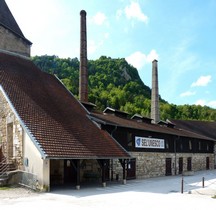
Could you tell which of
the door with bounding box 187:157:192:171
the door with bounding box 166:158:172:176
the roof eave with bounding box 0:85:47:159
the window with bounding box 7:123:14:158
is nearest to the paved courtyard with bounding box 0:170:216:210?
the roof eave with bounding box 0:85:47:159

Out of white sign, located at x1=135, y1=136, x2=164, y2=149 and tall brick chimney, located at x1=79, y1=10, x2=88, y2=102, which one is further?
tall brick chimney, located at x1=79, y1=10, x2=88, y2=102

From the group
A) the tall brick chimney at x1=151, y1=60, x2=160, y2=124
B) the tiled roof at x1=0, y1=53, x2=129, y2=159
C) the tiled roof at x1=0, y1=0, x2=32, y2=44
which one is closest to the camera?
the tiled roof at x1=0, y1=53, x2=129, y2=159

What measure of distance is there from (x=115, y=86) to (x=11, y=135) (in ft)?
208

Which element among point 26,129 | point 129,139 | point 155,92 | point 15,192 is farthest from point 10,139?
point 155,92

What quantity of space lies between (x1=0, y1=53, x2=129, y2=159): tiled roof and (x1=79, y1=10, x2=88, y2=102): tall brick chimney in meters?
5.11

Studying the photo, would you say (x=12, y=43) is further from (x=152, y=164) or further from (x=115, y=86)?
(x=115, y=86)

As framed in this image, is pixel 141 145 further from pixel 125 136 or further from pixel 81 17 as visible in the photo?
pixel 81 17

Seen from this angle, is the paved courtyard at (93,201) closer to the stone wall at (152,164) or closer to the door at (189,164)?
the stone wall at (152,164)

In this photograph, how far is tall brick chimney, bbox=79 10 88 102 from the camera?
96.2 feet

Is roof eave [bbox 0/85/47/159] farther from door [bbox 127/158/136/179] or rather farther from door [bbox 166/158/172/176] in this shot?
door [bbox 166/158/172/176]

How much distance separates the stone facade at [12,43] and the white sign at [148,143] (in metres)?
11.7

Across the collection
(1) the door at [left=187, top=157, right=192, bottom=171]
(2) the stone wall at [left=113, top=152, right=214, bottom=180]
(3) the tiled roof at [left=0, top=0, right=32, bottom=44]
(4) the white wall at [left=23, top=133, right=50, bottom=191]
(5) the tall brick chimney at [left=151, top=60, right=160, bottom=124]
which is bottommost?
(1) the door at [left=187, top=157, right=192, bottom=171]

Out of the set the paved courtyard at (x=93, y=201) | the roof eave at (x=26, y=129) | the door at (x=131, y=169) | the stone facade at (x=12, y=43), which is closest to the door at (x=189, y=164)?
the door at (x=131, y=169)

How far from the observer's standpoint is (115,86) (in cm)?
8069
